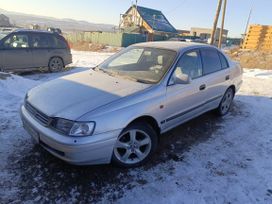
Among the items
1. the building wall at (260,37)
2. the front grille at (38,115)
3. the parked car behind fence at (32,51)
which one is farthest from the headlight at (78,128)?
the building wall at (260,37)

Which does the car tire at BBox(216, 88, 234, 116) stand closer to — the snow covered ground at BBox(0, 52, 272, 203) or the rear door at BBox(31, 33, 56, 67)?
the snow covered ground at BBox(0, 52, 272, 203)

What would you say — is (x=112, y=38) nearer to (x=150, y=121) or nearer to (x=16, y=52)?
(x=16, y=52)

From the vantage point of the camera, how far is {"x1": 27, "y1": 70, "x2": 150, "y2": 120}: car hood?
2945 millimetres

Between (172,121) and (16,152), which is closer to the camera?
(16,152)

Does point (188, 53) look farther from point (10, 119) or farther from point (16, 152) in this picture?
point (10, 119)

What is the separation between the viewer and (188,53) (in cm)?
417

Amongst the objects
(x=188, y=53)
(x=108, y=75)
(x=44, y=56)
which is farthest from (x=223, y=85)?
(x=44, y=56)

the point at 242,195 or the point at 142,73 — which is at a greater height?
the point at 142,73

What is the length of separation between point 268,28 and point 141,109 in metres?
21.9

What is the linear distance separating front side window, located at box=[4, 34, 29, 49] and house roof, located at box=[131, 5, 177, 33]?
31.4 m

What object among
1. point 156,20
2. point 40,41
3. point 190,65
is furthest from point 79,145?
point 156,20

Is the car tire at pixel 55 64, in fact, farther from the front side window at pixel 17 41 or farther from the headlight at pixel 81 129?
the headlight at pixel 81 129

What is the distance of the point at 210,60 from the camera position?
4.79m

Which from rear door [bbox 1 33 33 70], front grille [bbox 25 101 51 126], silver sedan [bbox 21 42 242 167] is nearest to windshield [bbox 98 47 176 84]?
silver sedan [bbox 21 42 242 167]
